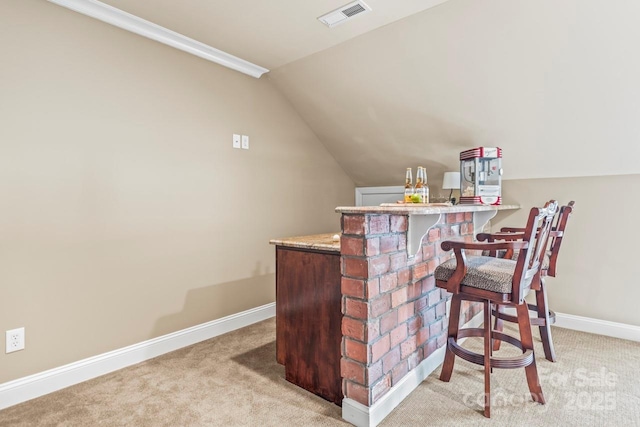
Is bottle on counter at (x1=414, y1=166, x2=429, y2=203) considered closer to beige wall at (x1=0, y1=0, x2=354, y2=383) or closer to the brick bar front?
the brick bar front

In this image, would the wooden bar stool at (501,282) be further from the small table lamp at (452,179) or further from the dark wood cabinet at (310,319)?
the small table lamp at (452,179)

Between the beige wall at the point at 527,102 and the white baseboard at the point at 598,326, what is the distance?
0.17 ft

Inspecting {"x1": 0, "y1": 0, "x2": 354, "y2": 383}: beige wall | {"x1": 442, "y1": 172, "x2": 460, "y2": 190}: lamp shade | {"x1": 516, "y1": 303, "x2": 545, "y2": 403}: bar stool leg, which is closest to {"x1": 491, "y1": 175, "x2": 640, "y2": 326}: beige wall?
{"x1": 442, "y1": 172, "x2": 460, "y2": 190}: lamp shade

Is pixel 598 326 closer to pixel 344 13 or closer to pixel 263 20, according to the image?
pixel 344 13

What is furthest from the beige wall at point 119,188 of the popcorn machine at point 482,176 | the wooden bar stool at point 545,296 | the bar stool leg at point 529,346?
the bar stool leg at point 529,346

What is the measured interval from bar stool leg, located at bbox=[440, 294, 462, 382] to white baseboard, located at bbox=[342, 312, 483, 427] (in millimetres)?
111

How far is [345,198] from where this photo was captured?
4.04 meters

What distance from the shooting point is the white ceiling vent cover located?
209 cm

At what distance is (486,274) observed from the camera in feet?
5.52

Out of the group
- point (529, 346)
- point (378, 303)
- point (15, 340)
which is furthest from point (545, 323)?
point (15, 340)

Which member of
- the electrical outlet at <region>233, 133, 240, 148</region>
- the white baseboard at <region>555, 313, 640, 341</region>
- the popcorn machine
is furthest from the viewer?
the electrical outlet at <region>233, 133, 240, 148</region>

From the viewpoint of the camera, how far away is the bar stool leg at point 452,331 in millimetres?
1885

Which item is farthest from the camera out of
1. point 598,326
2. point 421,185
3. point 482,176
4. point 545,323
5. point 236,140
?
point 236,140

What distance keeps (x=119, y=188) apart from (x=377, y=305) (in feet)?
5.85
